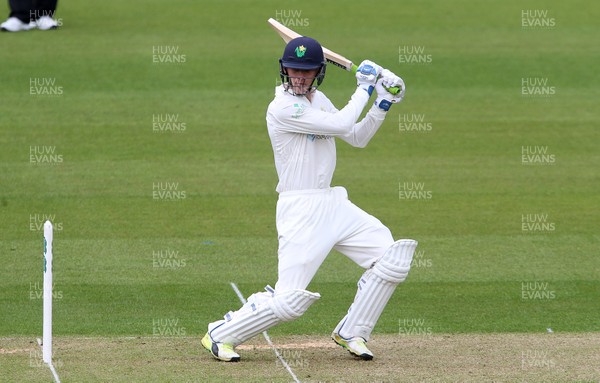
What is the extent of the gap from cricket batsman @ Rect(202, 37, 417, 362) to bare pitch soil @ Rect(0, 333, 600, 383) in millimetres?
255

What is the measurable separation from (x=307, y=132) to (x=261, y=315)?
4.48 ft

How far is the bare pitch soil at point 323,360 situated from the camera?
8.33 metres

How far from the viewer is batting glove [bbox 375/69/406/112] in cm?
877

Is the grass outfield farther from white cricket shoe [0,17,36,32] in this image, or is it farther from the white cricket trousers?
the white cricket trousers

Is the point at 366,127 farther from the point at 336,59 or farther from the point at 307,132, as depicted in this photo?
the point at 336,59

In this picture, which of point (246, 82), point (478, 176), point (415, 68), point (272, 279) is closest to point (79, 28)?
point (246, 82)

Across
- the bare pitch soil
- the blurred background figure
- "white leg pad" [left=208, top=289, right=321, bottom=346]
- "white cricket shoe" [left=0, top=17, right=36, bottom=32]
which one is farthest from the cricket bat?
"white cricket shoe" [left=0, top=17, right=36, bottom=32]

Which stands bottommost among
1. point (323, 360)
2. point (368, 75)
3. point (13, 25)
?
point (323, 360)

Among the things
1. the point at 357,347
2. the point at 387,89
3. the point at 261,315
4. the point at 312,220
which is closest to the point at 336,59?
the point at 387,89

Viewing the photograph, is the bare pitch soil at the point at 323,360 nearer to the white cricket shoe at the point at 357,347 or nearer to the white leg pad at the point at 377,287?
the white cricket shoe at the point at 357,347

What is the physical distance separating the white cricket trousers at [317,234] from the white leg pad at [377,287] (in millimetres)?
104

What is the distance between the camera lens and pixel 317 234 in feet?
28.2

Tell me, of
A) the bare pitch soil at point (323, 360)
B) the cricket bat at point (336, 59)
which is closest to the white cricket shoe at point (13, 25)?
the cricket bat at point (336, 59)

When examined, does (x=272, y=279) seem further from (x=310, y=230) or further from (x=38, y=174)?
(x=38, y=174)
